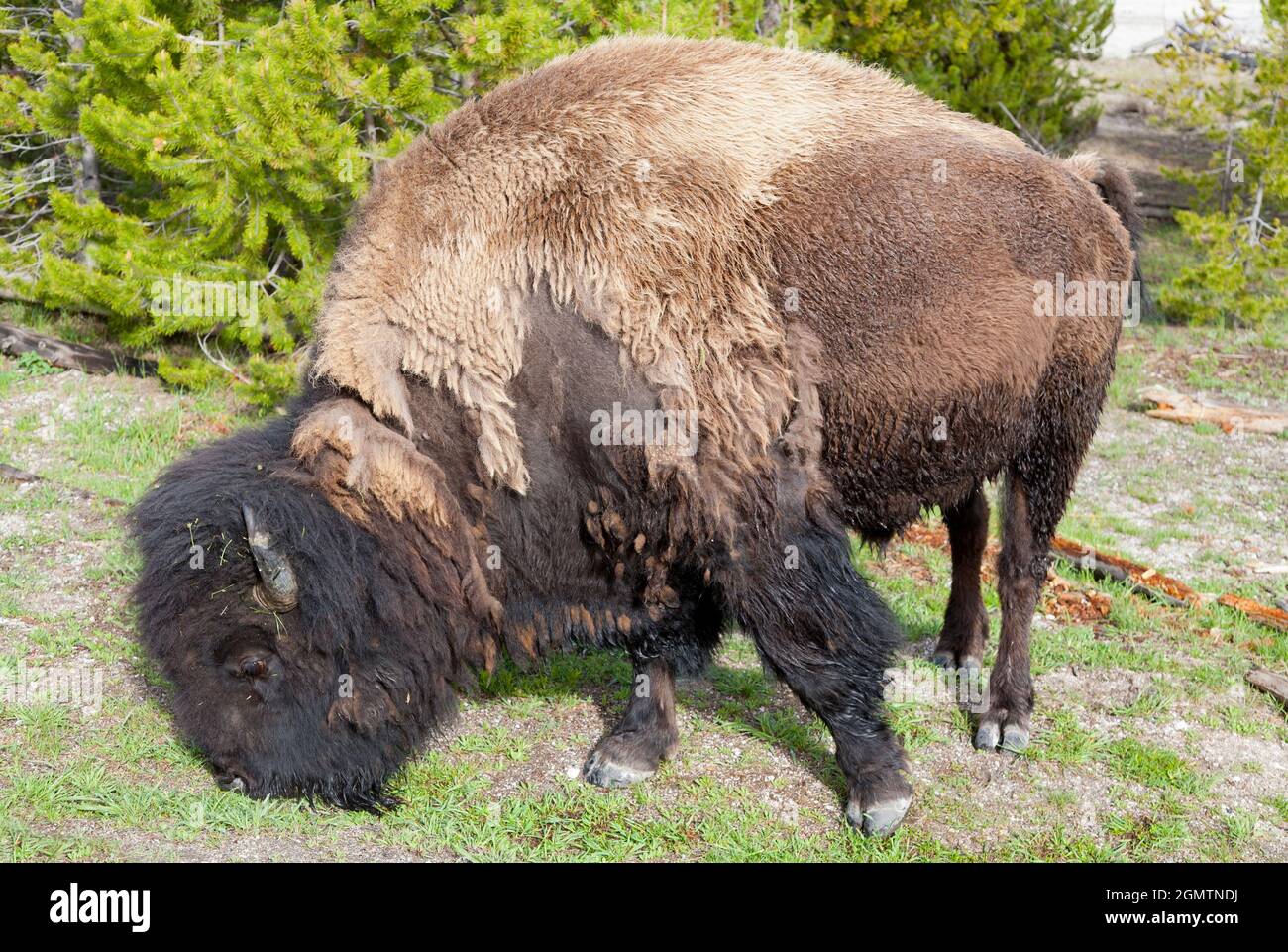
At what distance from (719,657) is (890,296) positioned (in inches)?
86.2

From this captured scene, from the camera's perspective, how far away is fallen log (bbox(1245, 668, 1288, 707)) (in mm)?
5207

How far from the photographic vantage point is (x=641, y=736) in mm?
4645

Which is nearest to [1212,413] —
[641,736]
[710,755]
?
[710,755]

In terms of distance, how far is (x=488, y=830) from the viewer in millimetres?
4094

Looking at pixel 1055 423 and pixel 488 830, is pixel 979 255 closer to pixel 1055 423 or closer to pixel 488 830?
pixel 1055 423

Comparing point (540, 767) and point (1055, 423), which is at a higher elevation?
point (1055, 423)

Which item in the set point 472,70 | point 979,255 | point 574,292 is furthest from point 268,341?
point 979,255

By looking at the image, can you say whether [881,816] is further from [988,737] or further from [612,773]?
[612,773]

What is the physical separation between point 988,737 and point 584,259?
8.63 feet

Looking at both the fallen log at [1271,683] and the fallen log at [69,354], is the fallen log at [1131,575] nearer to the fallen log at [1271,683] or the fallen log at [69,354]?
the fallen log at [1271,683]

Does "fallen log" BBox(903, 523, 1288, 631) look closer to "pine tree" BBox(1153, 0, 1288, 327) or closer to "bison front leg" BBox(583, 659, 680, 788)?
"bison front leg" BBox(583, 659, 680, 788)

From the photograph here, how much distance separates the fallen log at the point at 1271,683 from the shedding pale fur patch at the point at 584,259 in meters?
2.86

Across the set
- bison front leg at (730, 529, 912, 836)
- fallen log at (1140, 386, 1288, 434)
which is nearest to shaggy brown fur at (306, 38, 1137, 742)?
bison front leg at (730, 529, 912, 836)

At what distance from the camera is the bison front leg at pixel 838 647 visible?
410 centimetres
